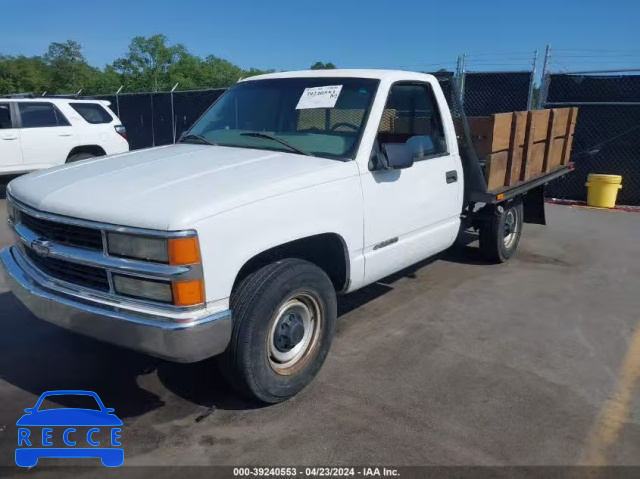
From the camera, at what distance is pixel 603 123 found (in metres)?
10.1

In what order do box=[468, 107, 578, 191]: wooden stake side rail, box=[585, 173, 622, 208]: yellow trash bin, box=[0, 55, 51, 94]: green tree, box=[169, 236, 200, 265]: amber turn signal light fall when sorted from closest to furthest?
box=[169, 236, 200, 265]: amber turn signal light, box=[468, 107, 578, 191]: wooden stake side rail, box=[585, 173, 622, 208]: yellow trash bin, box=[0, 55, 51, 94]: green tree

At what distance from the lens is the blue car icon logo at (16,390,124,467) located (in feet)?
9.23

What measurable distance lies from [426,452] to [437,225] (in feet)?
7.20

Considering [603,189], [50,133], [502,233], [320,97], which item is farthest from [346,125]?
[50,133]

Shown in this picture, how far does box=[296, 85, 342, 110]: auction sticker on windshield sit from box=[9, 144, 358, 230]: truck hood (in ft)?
1.89

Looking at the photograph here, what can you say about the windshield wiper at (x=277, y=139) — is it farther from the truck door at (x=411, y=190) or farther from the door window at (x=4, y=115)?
the door window at (x=4, y=115)

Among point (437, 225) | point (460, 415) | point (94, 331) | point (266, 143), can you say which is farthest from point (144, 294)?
point (437, 225)

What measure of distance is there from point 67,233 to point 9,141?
8.77m

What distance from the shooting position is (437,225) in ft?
15.1

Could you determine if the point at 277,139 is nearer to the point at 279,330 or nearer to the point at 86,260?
the point at 279,330

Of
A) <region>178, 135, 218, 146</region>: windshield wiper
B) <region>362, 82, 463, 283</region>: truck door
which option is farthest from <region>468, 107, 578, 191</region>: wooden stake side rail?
<region>178, 135, 218, 146</region>: windshield wiper

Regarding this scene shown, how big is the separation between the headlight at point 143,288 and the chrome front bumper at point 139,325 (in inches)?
3.1

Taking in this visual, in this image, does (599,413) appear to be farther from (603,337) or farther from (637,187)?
(637,187)

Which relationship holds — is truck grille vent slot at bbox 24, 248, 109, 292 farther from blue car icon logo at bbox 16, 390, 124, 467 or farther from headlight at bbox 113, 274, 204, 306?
blue car icon logo at bbox 16, 390, 124, 467
